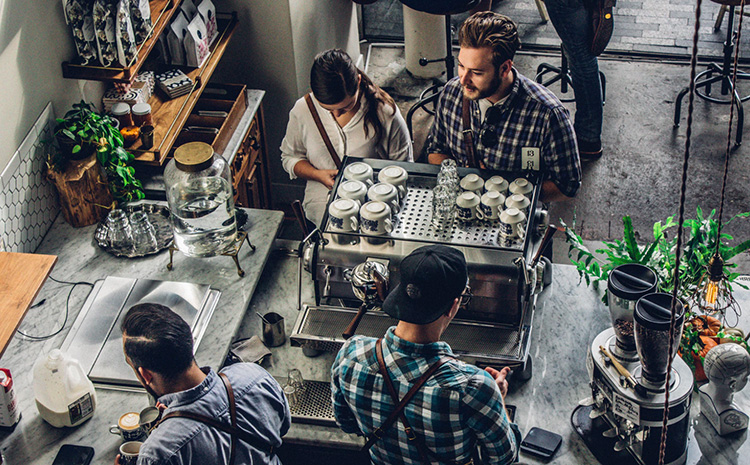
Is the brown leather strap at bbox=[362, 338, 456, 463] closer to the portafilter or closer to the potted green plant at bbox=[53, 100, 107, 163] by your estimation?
the portafilter

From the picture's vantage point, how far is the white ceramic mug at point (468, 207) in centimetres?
304

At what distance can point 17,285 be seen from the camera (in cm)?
246

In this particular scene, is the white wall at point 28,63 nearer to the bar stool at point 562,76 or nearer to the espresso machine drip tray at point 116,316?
the espresso machine drip tray at point 116,316

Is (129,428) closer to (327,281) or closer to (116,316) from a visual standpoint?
(116,316)

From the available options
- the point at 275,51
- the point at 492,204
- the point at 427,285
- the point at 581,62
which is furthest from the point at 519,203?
the point at 581,62

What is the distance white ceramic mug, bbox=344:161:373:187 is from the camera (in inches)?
127

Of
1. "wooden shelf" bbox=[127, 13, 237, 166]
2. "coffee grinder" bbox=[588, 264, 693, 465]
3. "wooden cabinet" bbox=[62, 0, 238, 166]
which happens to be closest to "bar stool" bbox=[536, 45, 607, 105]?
"wooden shelf" bbox=[127, 13, 237, 166]

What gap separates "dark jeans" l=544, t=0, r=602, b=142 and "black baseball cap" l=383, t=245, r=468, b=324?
10.4 feet

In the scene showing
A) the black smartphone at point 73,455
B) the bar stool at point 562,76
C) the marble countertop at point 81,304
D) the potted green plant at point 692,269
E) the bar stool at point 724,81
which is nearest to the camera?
the black smartphone at point 73,455

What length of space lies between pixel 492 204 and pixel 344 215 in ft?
1.77

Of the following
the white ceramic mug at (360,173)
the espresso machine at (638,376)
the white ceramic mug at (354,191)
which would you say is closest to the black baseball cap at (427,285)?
the espresso machine at (638,376)

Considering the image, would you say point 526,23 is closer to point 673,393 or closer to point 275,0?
point 275,0

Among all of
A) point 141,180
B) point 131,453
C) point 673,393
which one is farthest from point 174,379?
point 141,180

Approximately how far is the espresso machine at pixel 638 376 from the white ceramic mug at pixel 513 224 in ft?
1.16
